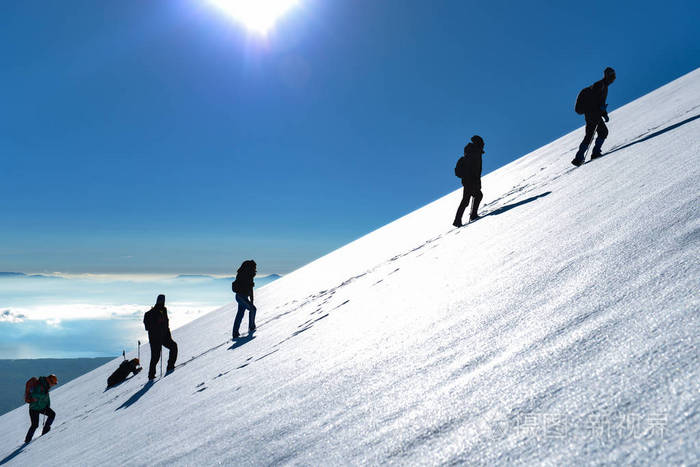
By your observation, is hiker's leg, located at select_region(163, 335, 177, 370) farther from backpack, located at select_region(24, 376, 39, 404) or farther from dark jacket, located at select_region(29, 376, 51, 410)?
backpack, located at select_region(24, 376, 39, 404)

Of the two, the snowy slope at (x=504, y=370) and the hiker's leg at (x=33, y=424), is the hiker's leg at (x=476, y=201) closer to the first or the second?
the snowy slope at (x=504, y=370)

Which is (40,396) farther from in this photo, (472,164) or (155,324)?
(472,164)

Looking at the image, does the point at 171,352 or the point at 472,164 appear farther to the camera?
the point at 171,352

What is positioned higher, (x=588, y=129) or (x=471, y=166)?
(x=471, y=166)

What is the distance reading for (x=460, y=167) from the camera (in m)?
8.83

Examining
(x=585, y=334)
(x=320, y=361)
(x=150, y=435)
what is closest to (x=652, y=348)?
(x=585, y=334)

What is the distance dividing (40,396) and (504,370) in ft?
36.9

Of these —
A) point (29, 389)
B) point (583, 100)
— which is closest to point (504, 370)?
point (583, 100)

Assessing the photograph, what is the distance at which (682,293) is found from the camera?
1960mm

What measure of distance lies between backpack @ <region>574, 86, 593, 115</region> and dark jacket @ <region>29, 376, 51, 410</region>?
43.0ft

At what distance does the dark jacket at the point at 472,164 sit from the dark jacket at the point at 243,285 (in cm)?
529

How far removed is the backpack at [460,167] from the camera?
8.77 metres

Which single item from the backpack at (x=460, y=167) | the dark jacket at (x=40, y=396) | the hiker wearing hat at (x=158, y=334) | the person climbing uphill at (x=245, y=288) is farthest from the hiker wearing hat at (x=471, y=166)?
the dark jacket at (x=40, y=396)

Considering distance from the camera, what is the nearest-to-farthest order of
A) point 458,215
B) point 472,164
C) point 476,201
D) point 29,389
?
point 472,164 < point 476,201 < point 458,215 < point 29,389
